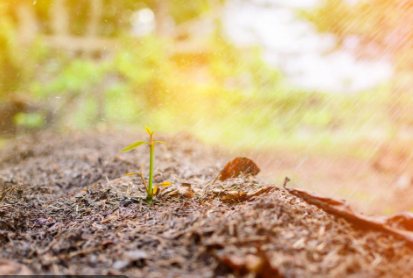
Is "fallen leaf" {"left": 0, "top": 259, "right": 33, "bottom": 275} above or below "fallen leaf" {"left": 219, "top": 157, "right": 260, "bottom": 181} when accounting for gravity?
below

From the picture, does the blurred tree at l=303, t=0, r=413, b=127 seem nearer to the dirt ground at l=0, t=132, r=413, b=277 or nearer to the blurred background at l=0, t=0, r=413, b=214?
the blurred background at l=0, t=0, r=413, b=214

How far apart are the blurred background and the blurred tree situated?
2cm

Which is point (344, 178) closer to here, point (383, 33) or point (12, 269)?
point (383, 33)

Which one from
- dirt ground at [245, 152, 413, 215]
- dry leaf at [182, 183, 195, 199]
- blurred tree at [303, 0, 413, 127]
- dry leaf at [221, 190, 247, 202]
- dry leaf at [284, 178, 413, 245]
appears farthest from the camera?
blurred tree at [303, 0, 413, 127]

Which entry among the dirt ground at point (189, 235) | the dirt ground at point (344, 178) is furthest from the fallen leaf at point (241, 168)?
the dirt ground at point (344, 178)

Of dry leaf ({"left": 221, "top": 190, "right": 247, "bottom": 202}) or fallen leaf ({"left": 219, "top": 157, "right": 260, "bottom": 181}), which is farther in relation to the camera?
fallen leaf ({"left": 219, "top": 157, "right": 260, "bottom": 181})

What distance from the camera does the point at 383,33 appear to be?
4.77 meters

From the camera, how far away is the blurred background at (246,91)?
3941 millimetres

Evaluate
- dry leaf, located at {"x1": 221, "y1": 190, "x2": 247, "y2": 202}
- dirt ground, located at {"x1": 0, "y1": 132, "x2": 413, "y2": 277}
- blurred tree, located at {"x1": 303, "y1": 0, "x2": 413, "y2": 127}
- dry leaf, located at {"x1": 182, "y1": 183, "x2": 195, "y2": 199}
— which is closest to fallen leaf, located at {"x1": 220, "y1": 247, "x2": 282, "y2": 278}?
dirt ground, located at {"x1": 0, "y1": 132, "x2": 413, "y2": 277}

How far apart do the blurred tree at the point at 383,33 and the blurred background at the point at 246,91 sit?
0.7 inches

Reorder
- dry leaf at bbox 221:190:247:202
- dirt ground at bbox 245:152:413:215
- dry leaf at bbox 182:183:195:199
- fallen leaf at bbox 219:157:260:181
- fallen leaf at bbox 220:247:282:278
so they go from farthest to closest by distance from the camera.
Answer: dirt ground at bbox 245:152:413:215, fallen leaf at bbox 219:157:260:181, dry leaf at bbox 182:183:195:199, dry leaf at bbox 221:190:247:202, fallen leaf at bbox 220:247:282:278

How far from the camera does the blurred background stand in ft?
12.9

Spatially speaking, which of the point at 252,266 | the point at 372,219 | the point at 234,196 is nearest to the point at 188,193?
the point at 234,196

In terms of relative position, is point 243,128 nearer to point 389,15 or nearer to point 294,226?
point 389,15
